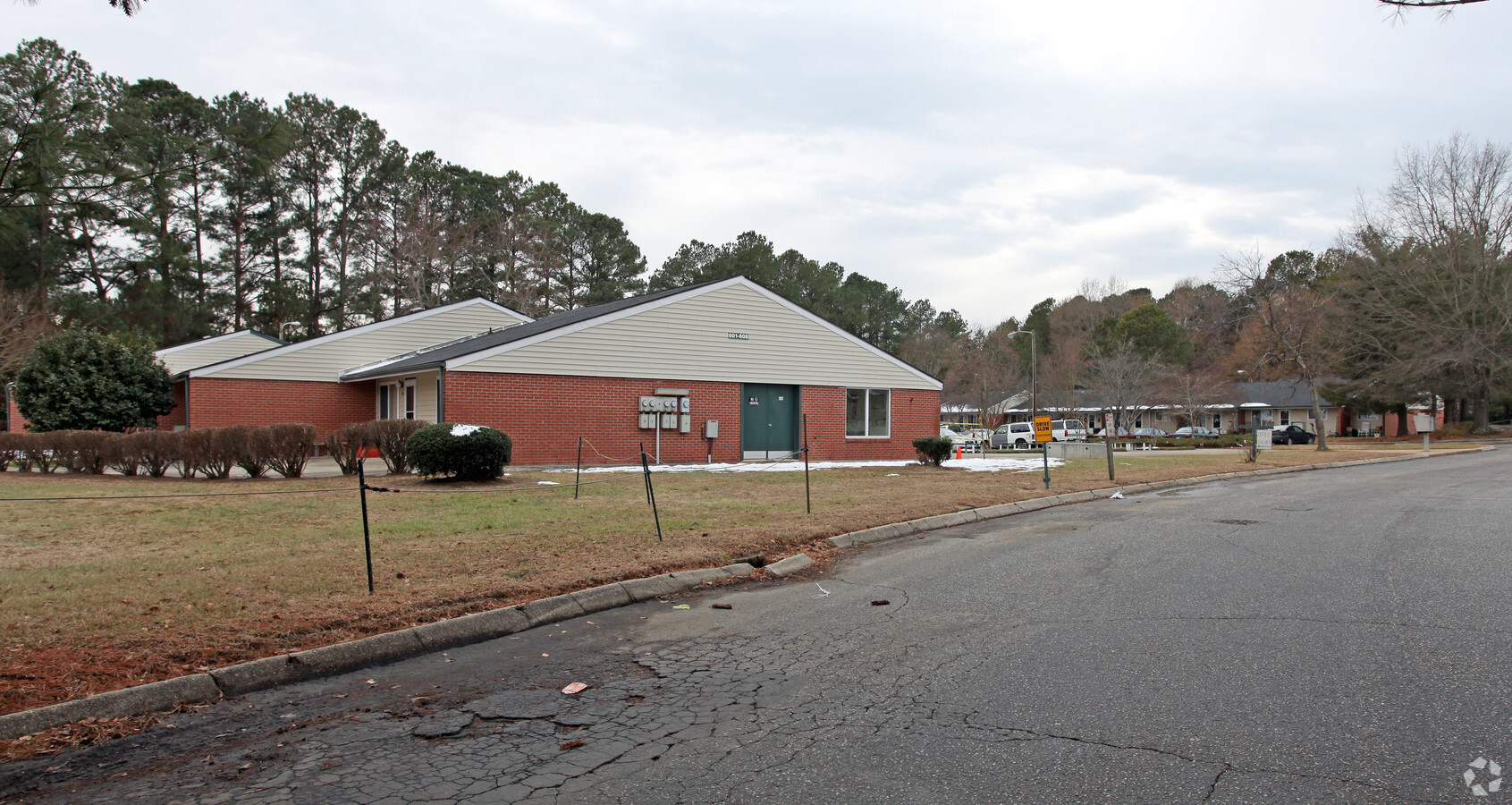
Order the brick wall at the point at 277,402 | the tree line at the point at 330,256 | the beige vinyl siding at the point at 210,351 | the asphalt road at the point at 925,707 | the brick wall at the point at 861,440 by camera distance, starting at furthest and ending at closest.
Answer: the tree line at the point at 330,256
the beige vinyl siding at the point at 210,351
the brick wall at the point at 861,440
the brick wall at the point at 277,402
the asphalt road at the point at 925,707

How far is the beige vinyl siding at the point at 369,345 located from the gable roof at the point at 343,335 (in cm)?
4

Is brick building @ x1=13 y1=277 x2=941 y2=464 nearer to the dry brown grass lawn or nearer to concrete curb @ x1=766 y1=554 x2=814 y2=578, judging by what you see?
the dry brown grass lawn

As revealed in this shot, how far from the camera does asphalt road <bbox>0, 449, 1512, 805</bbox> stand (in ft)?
11.6

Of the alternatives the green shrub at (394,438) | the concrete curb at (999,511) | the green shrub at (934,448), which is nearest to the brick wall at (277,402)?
the green shrub at (394,438)

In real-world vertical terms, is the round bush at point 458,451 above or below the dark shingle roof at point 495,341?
below

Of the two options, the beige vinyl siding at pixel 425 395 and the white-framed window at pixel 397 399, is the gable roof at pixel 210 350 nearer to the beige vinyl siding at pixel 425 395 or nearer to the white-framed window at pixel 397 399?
the white-framed window at pixel 397 399

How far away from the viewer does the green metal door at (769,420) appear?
2552 cm

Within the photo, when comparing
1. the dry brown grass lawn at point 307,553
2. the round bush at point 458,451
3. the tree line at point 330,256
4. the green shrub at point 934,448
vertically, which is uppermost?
the tree line at point 330,256

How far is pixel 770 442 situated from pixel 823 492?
11.5 metres

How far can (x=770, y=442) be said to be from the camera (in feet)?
85.4

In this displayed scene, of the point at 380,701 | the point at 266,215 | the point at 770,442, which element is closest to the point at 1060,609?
the point at 380,701

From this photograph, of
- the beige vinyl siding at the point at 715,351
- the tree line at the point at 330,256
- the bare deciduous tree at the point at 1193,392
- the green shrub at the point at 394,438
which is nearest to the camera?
the green shrub at the point at 394,438

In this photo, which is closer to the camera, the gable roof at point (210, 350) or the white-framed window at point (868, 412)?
the white-framed window at point (868, 412)

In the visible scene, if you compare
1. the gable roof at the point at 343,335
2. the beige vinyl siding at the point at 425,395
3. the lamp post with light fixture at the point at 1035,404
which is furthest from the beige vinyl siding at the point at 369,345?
the lamp post with light fixture at the point at 1035,404
